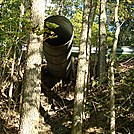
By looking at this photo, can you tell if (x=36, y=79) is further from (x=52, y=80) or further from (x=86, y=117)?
(x=52, y=80)

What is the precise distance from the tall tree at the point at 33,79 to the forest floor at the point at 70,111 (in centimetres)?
367

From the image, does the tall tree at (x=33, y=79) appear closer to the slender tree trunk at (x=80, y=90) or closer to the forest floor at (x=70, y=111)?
the slender tree trunk at (x=80, y=90)

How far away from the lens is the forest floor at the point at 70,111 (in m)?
8.80

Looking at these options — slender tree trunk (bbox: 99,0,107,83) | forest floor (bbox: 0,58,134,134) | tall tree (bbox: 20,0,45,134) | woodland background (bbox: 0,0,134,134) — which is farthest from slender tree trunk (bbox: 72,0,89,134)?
slender tree trunk (bbox: 99,0,107,83)

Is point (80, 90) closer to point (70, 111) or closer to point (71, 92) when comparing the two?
point (70, 111)

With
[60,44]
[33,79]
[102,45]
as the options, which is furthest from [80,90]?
[102,45]

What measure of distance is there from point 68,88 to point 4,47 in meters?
3.51

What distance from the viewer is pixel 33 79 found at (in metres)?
4.76

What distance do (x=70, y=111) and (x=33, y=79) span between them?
563cm

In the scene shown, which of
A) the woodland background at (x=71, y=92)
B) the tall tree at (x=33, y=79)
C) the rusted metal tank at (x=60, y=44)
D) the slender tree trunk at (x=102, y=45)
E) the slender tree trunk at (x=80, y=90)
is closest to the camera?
the tall tree at (x=33, y=79)

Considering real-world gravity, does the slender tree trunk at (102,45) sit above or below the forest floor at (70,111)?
above

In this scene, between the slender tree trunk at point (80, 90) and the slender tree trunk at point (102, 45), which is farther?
the slender tree trunk at point (102, 45)

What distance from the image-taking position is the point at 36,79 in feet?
15.8

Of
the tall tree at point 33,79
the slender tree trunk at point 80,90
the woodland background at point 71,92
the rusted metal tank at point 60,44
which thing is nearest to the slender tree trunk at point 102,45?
the woodland background at point 71,92
